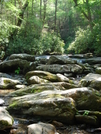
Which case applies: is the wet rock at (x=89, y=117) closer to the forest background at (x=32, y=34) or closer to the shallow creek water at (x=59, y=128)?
the shallow creek water at (x=59, y=128)

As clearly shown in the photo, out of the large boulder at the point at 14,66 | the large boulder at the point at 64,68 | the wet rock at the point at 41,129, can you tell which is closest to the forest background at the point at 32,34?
the large boulder at the point at 14,66

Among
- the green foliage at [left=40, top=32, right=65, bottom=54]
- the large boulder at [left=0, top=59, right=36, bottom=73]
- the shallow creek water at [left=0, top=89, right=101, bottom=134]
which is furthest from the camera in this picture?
the green foliage at [left=40, top=32, right=65, bottom=54]

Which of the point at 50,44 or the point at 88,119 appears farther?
the point at 50,44

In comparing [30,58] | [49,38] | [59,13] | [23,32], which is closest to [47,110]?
[30,58]

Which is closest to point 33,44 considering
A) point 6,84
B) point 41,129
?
point 6,84

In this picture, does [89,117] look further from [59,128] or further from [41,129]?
[41,129]

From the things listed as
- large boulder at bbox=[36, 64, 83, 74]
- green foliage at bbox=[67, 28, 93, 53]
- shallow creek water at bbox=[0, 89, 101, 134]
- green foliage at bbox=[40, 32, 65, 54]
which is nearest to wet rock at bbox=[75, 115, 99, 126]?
shallow creek water at bbox=[0, 89, 101, 134]

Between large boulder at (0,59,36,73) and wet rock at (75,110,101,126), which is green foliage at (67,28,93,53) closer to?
large boulder at (0,59,36,73)

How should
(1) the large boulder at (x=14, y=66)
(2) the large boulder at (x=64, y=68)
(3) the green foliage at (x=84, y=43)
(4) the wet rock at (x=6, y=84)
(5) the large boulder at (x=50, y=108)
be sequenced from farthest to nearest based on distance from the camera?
(3) the green foliage at (x=84, y=43), (1) the large boulder at (x=14, y=66), (2) the large boulder at (x=64, y=68), (4) the wet rock at (x=6, y=84), (5) the large boulder at (x=50, y=108)

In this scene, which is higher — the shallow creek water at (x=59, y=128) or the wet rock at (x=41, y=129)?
the wet rock at (x=41, y=129)

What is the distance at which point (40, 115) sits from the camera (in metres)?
3.57

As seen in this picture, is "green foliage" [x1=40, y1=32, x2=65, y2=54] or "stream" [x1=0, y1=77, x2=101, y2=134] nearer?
"stream" [x1=0, y1=77, x2=101, y2=134]

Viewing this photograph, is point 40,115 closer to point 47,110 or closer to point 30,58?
point 47,110

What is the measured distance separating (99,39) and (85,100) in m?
11.2
